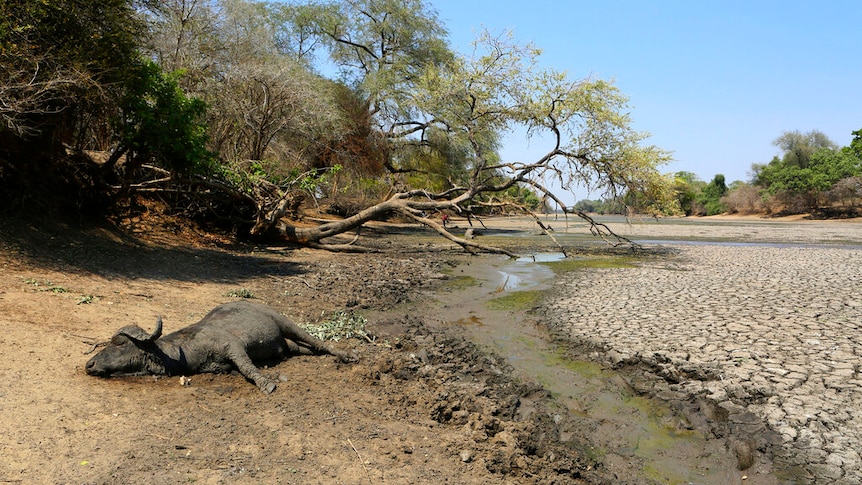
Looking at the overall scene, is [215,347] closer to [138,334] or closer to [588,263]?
[138,334]

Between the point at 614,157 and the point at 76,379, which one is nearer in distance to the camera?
the point at 76,379

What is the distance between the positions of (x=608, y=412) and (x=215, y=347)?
3991 millimetres

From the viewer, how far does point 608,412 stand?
5465 millimetres

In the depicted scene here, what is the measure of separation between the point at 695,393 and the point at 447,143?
84.2ft

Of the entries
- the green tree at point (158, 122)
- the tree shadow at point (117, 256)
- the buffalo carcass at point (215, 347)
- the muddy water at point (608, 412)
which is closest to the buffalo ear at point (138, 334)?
the buffalo carcass at point (215, 347)

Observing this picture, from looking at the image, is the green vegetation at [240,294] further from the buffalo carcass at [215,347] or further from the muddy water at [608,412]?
the muddy water at [608,412]

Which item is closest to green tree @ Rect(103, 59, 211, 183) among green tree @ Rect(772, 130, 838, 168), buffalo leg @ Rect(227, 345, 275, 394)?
buffalo leg @ Rect(227, 345, 275, 394)

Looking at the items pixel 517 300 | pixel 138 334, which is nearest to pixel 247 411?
pixel 138 334

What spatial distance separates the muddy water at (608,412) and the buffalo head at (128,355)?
13.1ft

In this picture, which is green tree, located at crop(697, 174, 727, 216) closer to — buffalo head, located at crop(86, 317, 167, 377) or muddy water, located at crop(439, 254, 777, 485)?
muddy water, located at crop(439, 254, 777, 485)

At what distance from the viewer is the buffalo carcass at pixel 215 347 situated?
193 inches

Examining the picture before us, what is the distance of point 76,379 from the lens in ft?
15.4

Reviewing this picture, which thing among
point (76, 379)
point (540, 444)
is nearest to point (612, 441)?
point (540, 444)

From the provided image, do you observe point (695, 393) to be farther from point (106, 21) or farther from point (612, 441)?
point (106, 21)
